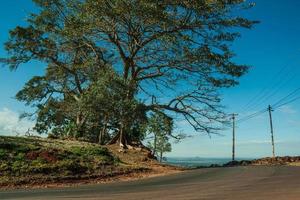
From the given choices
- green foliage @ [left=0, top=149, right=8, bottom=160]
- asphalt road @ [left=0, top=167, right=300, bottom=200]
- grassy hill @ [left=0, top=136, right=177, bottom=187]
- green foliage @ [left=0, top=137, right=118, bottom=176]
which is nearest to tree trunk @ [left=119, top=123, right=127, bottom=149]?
grassy hill @ [left=0, top=136, right=177, bottom=187]

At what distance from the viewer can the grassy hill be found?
24869mm

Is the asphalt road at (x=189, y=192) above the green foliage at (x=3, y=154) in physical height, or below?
below

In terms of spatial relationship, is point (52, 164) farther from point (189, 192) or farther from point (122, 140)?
point (122, 140)

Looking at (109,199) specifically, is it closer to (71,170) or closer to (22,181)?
(22,181)

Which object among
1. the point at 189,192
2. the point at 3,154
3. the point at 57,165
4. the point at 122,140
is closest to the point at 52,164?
the point at 57,165

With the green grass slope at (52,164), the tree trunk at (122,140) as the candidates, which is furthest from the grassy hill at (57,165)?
the tree trunk at (122,140)

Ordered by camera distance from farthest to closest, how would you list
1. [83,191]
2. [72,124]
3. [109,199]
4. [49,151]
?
[72,124] < [49,151] < [83,191] < [109,199]

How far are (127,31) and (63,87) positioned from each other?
12.6 metres

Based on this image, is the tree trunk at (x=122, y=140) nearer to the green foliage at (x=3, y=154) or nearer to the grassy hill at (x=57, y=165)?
the grassy hill at (x=57, y=165)

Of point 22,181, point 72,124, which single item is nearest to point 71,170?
point 22,181

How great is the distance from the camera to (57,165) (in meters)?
27.3

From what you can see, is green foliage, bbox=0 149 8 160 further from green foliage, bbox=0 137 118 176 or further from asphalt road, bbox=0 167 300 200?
asphalt road, bbox=0 167 300 200

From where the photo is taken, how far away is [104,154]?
33.1m

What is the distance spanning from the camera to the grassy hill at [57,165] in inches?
979
